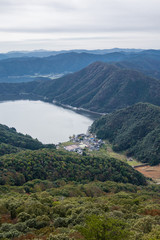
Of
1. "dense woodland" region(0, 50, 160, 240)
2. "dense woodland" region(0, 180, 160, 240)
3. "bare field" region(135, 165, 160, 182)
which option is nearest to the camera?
"dense woodland" region(0, 180, 160, 240)

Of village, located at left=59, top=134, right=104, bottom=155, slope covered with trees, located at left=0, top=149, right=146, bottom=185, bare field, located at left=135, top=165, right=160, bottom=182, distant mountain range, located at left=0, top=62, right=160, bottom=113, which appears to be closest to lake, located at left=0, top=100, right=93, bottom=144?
village, located at left=59, top=134, right=104, bottom=155

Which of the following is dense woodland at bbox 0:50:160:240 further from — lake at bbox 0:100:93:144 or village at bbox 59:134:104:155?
lake at bbox 0:100:93:144

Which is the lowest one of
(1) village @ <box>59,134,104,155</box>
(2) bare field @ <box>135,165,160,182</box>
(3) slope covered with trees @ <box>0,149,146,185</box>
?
(2) bare field @ <box>135,165,160,182</box>

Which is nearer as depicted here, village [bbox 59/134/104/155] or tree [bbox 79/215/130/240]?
tree [bbox 79/215/130/240]

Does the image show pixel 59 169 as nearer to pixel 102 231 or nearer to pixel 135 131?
pixel 102 231

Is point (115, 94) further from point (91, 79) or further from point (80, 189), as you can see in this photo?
point (80, 189)

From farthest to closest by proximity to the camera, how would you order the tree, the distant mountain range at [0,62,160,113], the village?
1. the distant mountain range at [0,62,160,113]
2. the village
3. the tree
